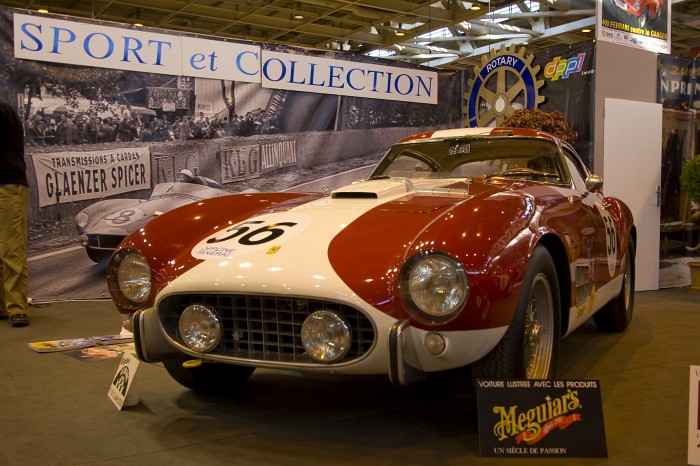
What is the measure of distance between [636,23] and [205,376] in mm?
6088

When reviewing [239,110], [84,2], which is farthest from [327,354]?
[84,2]

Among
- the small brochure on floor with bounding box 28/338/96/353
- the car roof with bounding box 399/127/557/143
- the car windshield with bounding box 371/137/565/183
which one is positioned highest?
the car roof with bounding box 399/127/557/143

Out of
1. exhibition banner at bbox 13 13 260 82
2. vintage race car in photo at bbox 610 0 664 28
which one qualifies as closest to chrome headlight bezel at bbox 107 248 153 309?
exhibition banner at bbox 13 13 260 82

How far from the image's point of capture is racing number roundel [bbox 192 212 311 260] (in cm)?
237

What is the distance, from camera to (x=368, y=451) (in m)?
2.22

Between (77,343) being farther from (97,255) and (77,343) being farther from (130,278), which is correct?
(97,255)

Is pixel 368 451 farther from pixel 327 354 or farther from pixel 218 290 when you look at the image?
pixel 218 290

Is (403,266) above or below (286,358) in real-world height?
above

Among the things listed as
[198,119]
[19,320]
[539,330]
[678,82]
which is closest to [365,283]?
[539,330]

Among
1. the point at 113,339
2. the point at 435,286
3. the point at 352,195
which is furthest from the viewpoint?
the point at 113,339

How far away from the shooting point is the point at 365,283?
206 cm

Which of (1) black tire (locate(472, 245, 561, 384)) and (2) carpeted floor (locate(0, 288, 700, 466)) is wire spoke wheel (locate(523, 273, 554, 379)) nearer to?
(1) black tire (locate(472, 245, 561, 384))

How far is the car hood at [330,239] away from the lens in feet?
6.83

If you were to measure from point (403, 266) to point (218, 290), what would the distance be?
2.03ft
